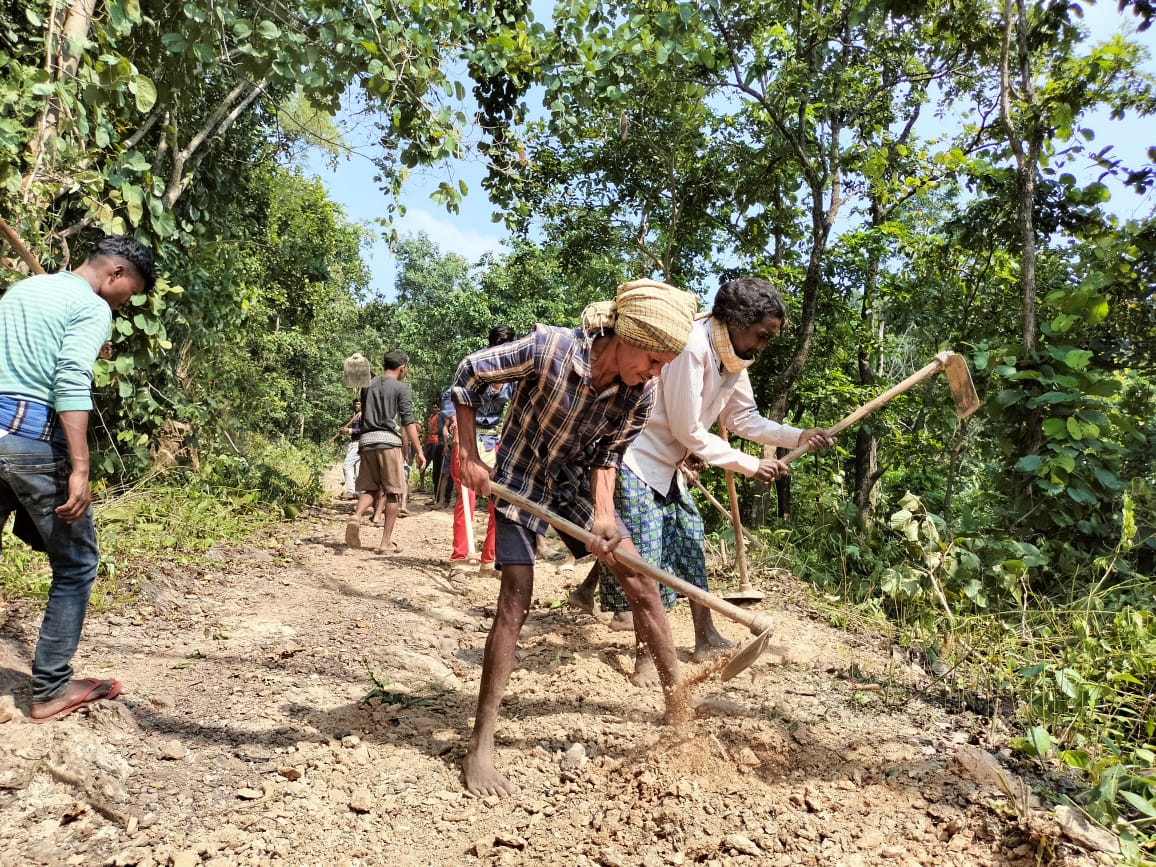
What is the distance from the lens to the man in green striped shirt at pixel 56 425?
254cm

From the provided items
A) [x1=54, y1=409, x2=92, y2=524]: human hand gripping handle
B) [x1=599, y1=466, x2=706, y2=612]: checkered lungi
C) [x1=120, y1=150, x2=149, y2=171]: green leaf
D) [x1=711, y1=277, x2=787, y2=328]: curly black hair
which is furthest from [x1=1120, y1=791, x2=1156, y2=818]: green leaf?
[x1=120, y1=150, x2=149, y2=171]: green leaf

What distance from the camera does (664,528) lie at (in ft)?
11.5

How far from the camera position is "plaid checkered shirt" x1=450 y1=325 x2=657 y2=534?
2.46 meters

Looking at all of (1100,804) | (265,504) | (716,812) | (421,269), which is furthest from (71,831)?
(421,269)

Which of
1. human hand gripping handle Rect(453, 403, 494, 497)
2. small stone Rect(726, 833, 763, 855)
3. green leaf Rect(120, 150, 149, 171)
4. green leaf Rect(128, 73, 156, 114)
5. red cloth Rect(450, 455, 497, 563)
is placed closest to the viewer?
small stone Rect(726, 833, 763, 855)

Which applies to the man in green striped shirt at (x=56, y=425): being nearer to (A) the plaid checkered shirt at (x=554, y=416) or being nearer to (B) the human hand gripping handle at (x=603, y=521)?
(A) the plaid checkered shirt at (x=554, y=416)

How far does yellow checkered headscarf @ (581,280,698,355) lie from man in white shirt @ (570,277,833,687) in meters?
0.72

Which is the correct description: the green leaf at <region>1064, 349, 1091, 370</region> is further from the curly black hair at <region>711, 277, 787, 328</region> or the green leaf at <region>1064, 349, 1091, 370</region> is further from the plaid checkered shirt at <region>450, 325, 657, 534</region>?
the plaid checkered shirt at <region>450, 325, 657, 534</region>

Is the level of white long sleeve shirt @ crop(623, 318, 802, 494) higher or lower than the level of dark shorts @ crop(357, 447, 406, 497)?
higher

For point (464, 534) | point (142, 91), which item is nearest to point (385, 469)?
point (464, 534)

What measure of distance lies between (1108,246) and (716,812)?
11.9 ft

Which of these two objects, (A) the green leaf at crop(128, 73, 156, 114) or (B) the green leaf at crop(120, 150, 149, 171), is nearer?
(A) the green leaf at crop(128, 73, 156, 114)

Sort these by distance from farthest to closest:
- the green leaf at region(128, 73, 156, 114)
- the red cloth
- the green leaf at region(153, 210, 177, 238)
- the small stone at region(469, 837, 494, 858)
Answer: the red cloth, the green leaf at region(153, 210, 177, 238), the green leaf at region(128, 73, 156, 114), the small stone at region(469, 837, 494, 858)

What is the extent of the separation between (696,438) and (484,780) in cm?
152
